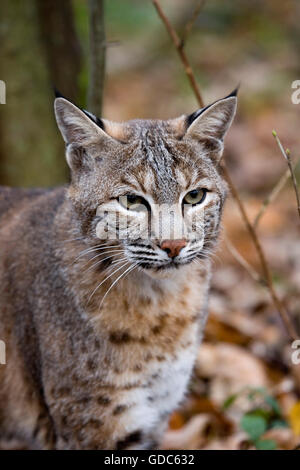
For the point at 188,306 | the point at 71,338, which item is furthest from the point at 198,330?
the point at 71,338

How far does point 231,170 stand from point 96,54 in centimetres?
554

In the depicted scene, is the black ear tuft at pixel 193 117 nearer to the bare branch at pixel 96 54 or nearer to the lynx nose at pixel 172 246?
the lynx nose at pixel 172 246

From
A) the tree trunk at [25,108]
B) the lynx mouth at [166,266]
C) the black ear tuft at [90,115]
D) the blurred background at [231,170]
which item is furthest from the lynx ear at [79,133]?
the tree trunk at [25,108]

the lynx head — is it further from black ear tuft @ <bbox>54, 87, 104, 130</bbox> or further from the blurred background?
the blurred background

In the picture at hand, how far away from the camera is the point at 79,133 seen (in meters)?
3.72

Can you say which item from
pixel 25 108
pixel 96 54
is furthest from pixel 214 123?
pixel 25 108

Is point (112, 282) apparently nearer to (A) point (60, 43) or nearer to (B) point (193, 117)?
(B) point (193, 117)

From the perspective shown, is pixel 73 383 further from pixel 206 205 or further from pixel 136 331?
pixel 206 205

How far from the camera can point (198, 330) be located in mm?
4316

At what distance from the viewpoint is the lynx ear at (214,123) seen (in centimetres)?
381

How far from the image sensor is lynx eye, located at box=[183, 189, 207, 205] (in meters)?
3.73

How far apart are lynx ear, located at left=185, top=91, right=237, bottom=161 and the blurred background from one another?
104 cm

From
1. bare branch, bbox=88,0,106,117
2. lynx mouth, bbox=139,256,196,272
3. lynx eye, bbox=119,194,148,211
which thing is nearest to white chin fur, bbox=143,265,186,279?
lynx mouth, bbox=139,256,196,272

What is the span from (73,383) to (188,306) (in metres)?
0.82
